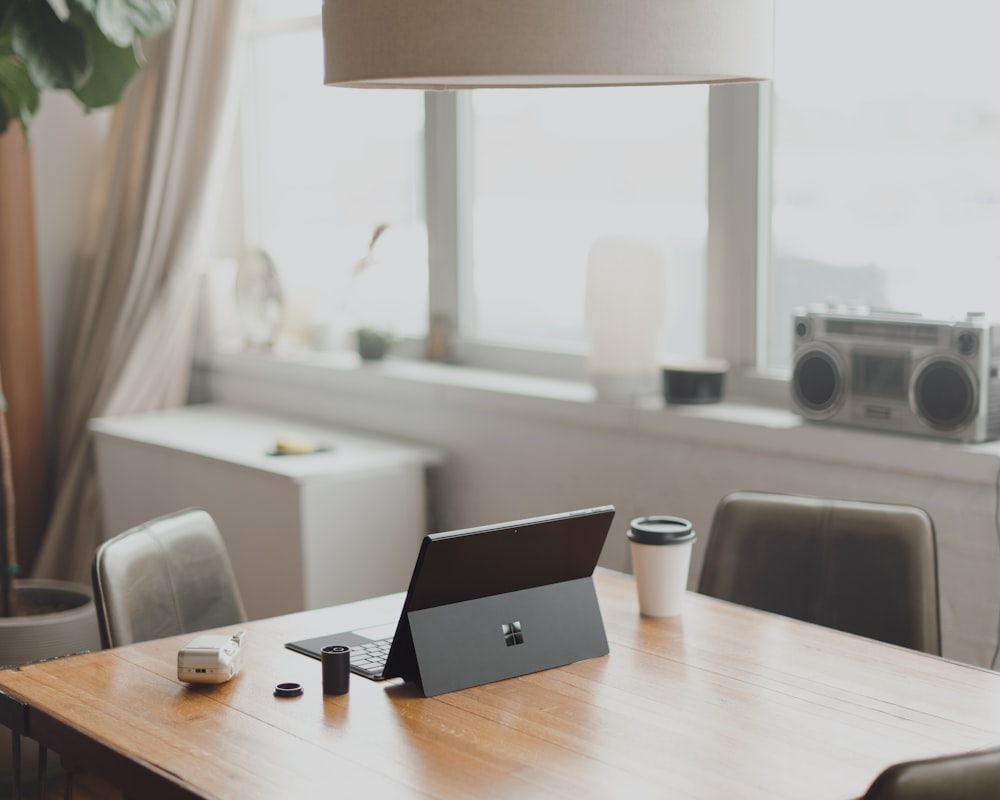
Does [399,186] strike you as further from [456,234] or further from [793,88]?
[793,88]

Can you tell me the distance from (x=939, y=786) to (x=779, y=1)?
2.08 meters

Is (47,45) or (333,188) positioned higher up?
(47,45)

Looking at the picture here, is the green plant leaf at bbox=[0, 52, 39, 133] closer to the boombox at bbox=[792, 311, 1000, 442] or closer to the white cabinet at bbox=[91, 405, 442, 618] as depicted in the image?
the white cabinet at bbox=[91, 405, 442, 618]

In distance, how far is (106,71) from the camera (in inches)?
126

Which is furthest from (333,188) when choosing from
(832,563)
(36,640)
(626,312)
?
(832,563)

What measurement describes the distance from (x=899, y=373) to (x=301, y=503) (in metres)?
1.39

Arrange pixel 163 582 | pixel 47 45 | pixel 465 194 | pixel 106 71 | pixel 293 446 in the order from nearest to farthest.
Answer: pixel 163 582 < pixel 47 45 < pixel 106 71 < pixel 293 446 < pixel 465 194

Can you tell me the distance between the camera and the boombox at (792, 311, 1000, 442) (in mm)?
2473

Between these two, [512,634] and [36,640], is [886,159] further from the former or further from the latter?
[36,640]

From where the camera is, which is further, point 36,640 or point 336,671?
point 36,640

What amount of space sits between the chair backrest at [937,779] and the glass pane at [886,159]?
1.54m

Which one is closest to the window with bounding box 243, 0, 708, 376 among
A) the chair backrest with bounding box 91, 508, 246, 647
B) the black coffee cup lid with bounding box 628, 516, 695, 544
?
the black coffee cup lid with bounding box 628, 516, 695, 544

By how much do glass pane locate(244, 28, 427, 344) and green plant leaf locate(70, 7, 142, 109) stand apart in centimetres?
86

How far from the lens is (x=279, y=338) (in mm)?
4168
